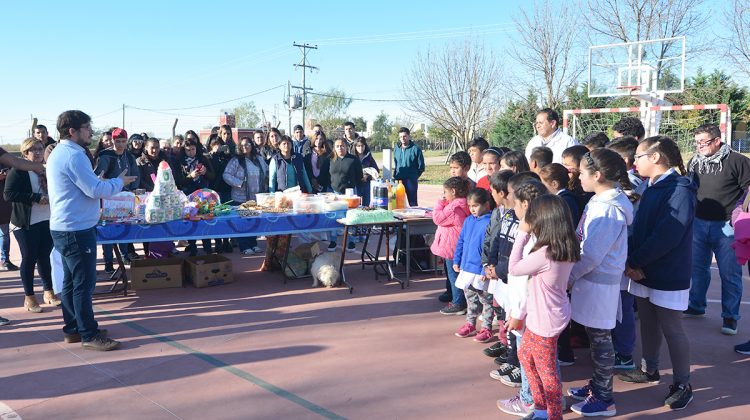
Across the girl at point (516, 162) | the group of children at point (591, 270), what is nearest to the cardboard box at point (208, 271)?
the group of children at point (591, 270)

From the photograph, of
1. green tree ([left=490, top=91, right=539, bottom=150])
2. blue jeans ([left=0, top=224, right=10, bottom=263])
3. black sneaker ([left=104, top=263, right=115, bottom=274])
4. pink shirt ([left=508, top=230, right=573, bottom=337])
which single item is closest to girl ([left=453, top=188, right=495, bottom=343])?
pink shirt ([left=508, top=230, right=573, bottom=337])

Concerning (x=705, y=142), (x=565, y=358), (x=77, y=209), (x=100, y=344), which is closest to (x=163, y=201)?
(x=77, y=209)

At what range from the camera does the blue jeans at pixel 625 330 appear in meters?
3.87

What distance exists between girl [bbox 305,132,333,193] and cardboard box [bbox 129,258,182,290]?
272 centimetres

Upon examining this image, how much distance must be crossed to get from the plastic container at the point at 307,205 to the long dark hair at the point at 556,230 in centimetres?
361

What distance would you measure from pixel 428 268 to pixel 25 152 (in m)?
4.48

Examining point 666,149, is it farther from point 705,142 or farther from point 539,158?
point 705,142

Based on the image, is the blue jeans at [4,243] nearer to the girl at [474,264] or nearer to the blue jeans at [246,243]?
the blue jeans at [246,243]

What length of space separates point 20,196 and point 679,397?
212 inches

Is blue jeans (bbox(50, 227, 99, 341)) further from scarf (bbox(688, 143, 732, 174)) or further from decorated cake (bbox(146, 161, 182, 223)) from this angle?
scarf (bbox(688, 143, 732, 174))

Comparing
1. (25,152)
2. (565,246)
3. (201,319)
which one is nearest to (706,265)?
(565,246)

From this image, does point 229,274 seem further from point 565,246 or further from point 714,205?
point 714,205

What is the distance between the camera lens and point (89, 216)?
425 centimetres

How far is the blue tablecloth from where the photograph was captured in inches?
213
